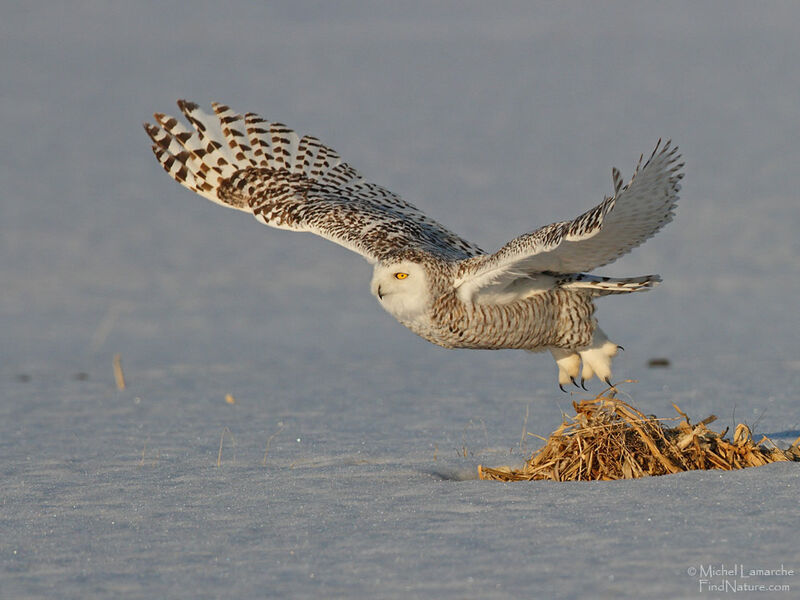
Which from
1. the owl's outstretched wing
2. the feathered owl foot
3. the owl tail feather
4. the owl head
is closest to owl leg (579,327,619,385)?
the feathered owl foot

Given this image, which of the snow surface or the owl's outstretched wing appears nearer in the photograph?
the snow surface

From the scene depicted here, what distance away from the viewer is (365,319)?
1363 centimetres

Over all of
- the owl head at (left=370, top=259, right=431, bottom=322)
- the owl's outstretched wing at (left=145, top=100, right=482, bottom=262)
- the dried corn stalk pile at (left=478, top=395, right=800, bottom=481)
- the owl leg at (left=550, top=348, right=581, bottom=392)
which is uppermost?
the owl's outstretched wing at (left=145, top=100, right=482, bottom=262)

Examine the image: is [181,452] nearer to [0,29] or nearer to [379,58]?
[379,58]

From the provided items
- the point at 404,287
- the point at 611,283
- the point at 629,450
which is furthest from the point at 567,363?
the point at 629,450

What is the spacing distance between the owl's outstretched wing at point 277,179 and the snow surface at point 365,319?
49.7 inches

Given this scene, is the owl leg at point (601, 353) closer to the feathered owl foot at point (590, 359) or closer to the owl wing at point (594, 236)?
the feathered owl foot at point (590, 359)

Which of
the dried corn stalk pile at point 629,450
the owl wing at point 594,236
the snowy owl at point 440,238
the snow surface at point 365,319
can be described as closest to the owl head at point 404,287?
the snowy owl at point 440,238

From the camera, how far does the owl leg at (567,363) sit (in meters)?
6.74

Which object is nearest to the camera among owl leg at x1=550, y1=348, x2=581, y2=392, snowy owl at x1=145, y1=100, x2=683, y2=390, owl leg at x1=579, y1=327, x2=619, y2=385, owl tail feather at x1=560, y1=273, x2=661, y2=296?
snowy owl at x1=145, y1=100, x2=683, y2=390

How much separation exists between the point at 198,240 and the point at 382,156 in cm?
541

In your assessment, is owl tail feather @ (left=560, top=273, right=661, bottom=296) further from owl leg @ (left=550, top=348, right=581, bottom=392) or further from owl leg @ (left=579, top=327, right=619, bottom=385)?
owl leg @ (left=550, top=348, right=581, bottom=392)

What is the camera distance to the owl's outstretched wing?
7180 millimetres

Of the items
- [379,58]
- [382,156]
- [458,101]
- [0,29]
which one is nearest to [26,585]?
[382,156]
